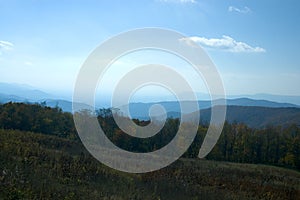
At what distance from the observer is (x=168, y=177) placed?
59.4 ft

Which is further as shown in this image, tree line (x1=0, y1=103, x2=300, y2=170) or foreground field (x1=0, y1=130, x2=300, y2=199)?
tree line (x1=0, y1=103, x2=300, y2=170)

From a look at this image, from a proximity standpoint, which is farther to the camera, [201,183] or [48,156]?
[201,183]

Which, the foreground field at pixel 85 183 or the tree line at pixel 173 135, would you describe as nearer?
the foreground field at pixel 85 183

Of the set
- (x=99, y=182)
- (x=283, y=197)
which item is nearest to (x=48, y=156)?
(x=99, y=182)

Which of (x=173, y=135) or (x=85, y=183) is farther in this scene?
(x=173, y=135)

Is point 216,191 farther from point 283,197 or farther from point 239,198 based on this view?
point 283,197

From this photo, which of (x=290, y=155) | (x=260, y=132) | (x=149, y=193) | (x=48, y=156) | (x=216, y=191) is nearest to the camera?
(x=149, y=193)

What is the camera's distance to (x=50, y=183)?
39.5 feet

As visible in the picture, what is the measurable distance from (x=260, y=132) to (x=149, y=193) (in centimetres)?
5951

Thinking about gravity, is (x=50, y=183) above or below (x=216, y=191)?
above

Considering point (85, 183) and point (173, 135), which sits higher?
point (85, 183)

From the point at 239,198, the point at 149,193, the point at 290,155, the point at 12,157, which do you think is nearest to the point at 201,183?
the point at 239,198

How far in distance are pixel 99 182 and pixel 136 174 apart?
148 inches

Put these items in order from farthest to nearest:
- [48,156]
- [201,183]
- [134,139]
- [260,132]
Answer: [260,132] → [134,139] → [201,183] → [48,156]
